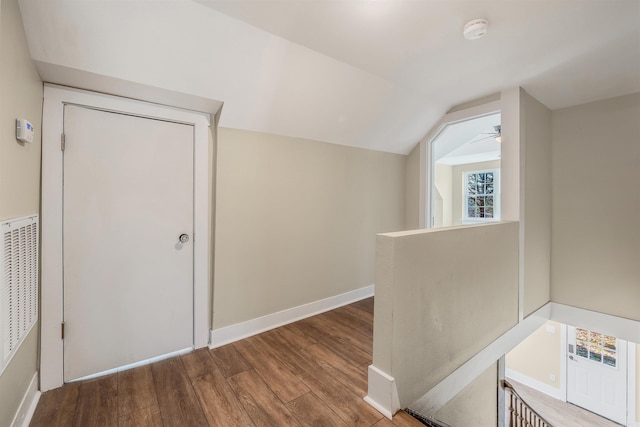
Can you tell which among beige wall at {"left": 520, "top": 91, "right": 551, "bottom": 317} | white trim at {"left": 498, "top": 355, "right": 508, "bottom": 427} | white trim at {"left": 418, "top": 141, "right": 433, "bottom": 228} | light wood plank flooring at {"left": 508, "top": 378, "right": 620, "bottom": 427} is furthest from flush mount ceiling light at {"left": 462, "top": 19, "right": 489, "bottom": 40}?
light wood plank flooring at {"left": 508, "top": 378, "right": 620, "bottom": 427}

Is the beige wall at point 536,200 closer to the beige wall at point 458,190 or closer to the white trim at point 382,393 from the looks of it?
the white trim at point 382,393

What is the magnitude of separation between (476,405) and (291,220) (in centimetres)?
238

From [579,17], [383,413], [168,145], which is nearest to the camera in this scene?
[383,413]

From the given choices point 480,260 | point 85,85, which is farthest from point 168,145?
point 480,260

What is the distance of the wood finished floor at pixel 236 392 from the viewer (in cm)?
145

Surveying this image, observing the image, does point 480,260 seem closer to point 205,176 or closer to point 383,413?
point 383,413

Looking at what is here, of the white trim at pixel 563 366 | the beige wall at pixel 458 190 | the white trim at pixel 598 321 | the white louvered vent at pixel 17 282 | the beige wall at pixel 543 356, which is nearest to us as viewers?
the white louvered vent at pixel 17 282

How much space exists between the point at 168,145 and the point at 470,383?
3137 millimetres

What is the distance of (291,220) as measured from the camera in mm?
2645

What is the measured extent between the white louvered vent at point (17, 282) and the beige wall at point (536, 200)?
363 centimetres

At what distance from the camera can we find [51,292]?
163cm

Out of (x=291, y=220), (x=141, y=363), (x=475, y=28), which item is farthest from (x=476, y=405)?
(x=475, y=28)

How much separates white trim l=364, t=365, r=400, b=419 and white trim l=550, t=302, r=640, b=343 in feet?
8.89

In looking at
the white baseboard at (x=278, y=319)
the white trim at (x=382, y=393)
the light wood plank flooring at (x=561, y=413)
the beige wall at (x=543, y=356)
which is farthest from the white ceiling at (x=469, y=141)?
the light wood plank flooring at (x=561, y=413)
